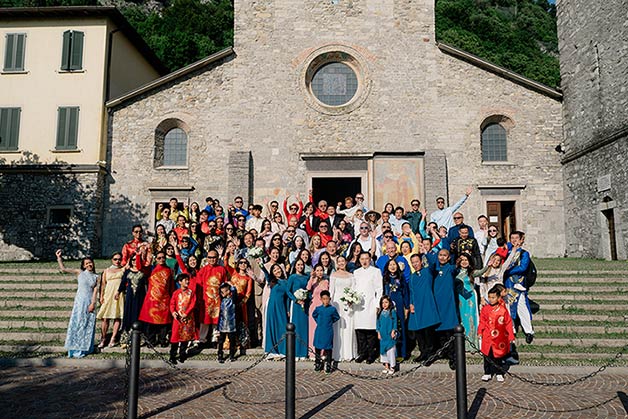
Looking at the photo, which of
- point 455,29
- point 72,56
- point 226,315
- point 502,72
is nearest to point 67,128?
point 72,56

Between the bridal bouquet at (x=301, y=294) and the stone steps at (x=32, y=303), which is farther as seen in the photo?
the stone steps at (x=32, y=303)

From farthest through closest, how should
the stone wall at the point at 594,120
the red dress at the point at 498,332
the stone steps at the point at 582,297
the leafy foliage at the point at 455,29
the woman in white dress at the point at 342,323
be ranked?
1. the leafy foliage at the point at 455,29
2. the stone wall at the point at 594,120
3. the stone steps at the point at 582,297
4. the woman in white dress at the point at 342,323
5. the red dress at the point at 498,332

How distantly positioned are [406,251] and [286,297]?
8.65 feet

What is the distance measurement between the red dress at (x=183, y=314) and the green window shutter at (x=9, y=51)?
16.5 meters

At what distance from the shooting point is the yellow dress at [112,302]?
8.56 meters

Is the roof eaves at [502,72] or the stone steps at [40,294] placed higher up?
the roof eaves at [502,72]

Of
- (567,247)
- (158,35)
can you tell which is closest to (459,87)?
(567,247)

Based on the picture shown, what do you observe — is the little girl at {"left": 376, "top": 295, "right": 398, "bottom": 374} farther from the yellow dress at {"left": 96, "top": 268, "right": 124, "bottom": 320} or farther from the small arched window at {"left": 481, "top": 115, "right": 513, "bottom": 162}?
the small arched window at {"left": 481, "top": 115, "right": 513, "bottom": 162}

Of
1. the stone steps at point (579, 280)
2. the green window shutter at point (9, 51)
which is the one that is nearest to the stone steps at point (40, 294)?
the stone steps at point (579, 280)

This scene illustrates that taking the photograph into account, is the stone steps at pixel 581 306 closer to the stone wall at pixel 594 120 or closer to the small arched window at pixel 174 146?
the stone wall at pixel 594 120

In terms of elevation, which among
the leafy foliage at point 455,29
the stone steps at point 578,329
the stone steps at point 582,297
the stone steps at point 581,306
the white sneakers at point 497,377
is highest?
the leafy foliage at point 455,29

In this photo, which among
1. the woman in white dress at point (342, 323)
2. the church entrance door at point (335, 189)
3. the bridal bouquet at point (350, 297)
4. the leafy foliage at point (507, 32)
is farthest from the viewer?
the leafy foliage at point (507, 32)

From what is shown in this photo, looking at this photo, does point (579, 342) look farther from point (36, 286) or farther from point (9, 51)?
point (9, 51)

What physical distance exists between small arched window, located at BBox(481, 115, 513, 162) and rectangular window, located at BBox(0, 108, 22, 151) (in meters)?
18.9
